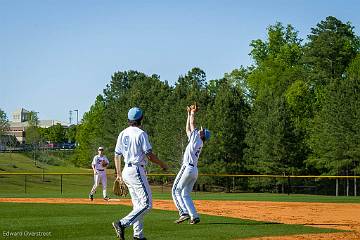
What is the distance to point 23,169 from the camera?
79438 millimetres

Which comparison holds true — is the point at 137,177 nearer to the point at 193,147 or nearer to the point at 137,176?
the point at 137,176

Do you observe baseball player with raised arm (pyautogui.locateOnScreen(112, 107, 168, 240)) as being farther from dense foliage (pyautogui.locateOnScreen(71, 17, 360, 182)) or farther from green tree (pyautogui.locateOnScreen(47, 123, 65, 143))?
green tree (pyautogui.locateOnScreen(47, 123, 65, 143))

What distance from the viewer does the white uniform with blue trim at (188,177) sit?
13930mm

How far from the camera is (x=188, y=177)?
553 inches

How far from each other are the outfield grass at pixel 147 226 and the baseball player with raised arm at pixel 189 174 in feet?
1.00

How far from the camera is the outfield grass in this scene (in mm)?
12070

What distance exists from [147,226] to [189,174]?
1.51 metres

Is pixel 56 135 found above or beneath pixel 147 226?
above

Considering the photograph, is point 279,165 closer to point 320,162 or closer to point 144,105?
point 320,162

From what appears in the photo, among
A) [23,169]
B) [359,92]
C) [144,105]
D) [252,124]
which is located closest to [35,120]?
[23,169]

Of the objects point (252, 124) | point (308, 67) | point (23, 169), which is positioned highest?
point (308, 67)

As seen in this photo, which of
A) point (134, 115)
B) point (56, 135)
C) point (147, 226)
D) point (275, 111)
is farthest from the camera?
point (56, 135)

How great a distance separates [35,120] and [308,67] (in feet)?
Answer: 241

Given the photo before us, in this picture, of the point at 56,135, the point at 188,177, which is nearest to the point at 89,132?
the point at 56,135
